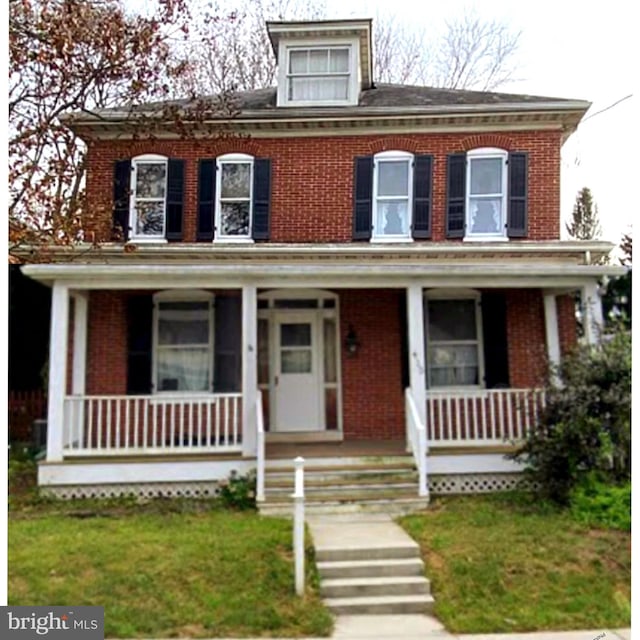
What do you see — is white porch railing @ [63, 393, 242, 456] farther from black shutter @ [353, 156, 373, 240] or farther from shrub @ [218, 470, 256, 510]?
black shutter @ [353, 156, 373, 240]

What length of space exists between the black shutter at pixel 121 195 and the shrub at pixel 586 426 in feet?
14.2

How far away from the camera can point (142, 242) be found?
6930 millimetres

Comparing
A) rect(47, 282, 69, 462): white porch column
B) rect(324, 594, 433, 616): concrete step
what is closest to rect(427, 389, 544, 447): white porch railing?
rect(324, 594, 433, 616): concrete step

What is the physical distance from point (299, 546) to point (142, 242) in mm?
3813

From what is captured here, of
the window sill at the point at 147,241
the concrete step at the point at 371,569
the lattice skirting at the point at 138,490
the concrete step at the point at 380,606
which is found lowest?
the concrete step at the point at 380,606

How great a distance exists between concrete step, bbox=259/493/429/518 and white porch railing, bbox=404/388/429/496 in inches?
7.4

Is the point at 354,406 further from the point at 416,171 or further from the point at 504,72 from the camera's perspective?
the point at 504,72

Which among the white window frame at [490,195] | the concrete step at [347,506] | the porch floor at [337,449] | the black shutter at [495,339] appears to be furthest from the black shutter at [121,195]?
the black shutter at [495,339]

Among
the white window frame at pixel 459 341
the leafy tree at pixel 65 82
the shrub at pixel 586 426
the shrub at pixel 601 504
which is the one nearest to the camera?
the leafy tree at pixel 65 82

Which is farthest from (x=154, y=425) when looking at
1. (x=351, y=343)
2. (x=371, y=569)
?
(x=371, y=569)

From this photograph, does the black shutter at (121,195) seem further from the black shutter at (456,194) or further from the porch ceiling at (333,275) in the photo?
the black shutter at (456,194)

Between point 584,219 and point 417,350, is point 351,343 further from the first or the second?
point 584,219

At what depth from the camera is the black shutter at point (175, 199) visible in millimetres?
7246

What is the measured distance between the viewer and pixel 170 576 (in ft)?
14.5
